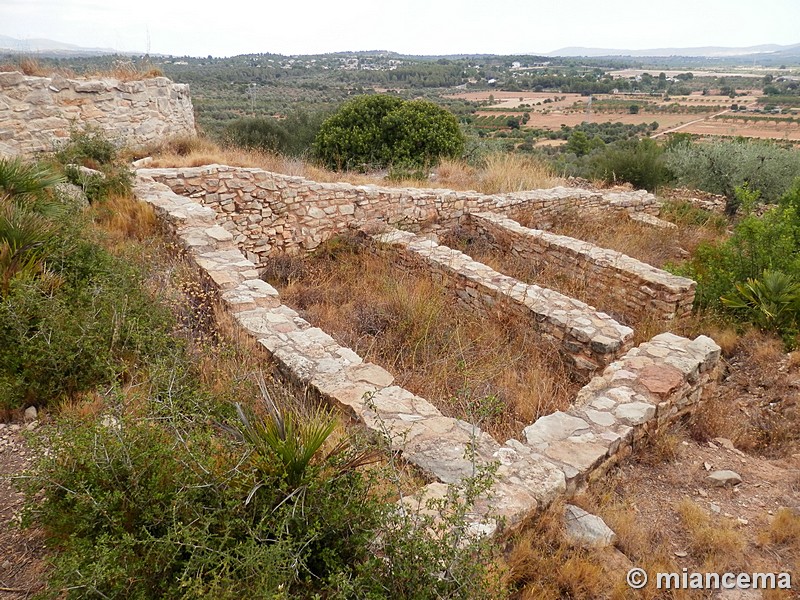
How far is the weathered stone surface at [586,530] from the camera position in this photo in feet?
8.48

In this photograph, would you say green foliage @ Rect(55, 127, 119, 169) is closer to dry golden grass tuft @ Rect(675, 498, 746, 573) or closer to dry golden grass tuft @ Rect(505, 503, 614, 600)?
dry golden grass tuft @ Rect(505, 503, 614, 600)

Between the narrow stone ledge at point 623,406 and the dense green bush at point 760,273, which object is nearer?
the narrow stone ledge at point 623,406

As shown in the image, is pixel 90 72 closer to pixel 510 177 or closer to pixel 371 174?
pixel 371 174

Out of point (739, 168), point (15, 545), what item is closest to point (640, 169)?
point (739, 168)

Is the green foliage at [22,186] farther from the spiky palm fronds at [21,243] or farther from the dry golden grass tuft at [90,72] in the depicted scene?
the dry golden grass tuft at [90,72]

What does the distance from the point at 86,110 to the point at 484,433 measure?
9717mm

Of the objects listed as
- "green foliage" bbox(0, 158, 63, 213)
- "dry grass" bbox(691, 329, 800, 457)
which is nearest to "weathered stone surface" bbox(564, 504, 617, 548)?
"dry grass" bbox(691, 329, 800, 457)

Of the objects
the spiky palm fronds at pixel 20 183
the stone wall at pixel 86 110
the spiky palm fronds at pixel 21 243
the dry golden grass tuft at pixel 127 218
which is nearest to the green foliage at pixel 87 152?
the stone wall at pixel 86 110

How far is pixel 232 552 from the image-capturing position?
192 cm

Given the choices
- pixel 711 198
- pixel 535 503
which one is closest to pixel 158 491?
pixel 535 503

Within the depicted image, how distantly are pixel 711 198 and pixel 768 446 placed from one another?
26.8 feet

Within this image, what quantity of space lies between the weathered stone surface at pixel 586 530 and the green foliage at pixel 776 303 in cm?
360

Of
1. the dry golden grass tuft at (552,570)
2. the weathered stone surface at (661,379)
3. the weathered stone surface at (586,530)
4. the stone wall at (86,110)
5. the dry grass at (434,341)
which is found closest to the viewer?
the dry golden grass tuft at (552,570)

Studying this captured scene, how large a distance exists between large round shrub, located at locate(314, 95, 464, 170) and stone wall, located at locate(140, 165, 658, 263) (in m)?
3.17
